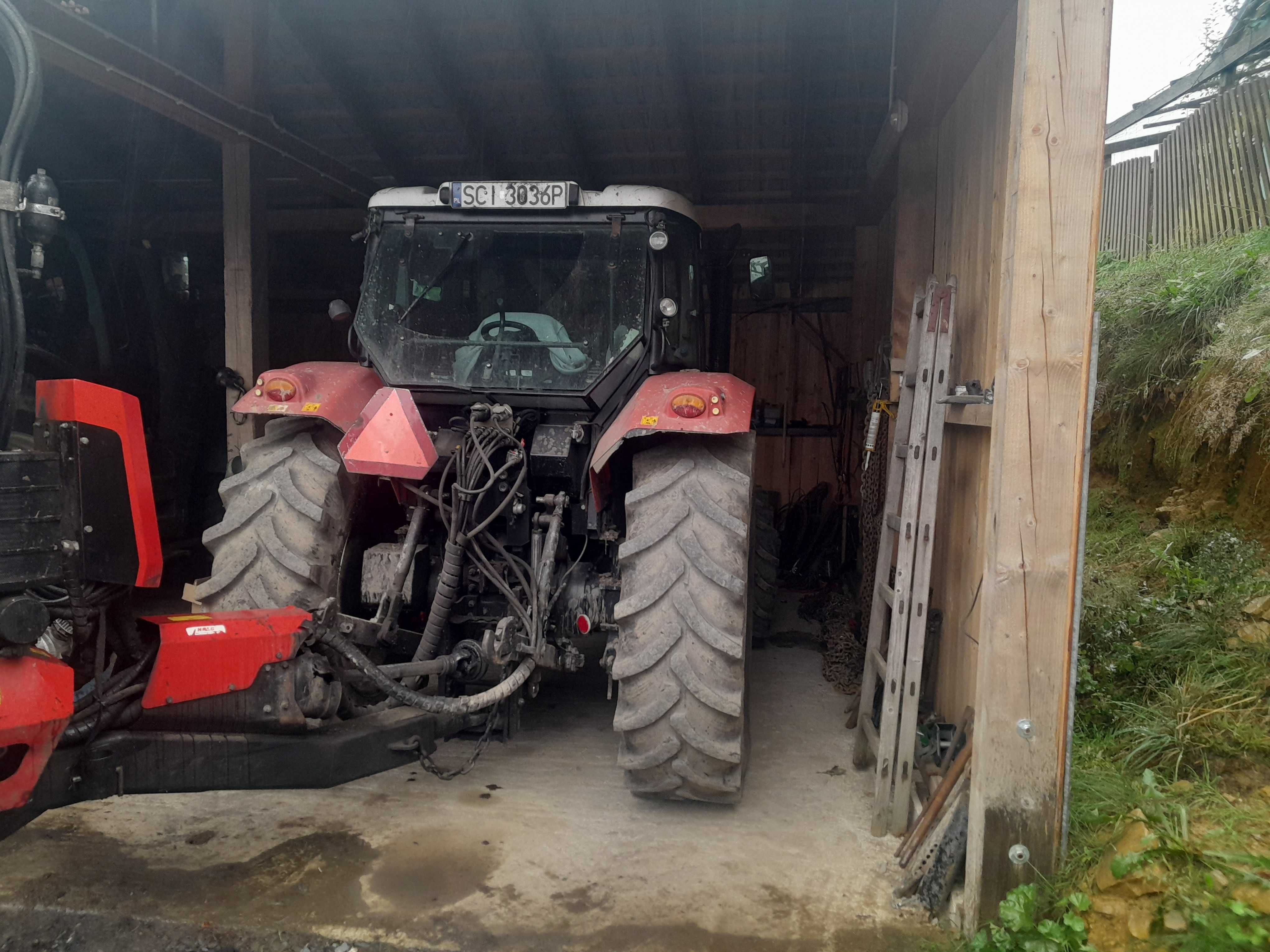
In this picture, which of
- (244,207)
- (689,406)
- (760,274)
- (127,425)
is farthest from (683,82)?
(127,425)

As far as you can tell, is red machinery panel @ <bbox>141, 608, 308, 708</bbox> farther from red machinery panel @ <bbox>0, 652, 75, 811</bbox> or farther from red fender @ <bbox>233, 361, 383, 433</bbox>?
red fender @ <bbox>233, 361, 383, 433</bbox>

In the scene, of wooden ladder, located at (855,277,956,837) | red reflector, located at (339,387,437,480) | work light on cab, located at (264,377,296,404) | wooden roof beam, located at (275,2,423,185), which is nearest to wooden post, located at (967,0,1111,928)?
wooden ladder, located at (855,277,956,837)

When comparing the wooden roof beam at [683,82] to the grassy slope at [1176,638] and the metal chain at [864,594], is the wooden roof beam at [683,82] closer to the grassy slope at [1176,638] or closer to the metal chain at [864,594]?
the metal chain at [864,594]

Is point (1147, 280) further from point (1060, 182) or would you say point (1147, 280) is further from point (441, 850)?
point (441, 850)

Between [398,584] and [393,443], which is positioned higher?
[393,443]

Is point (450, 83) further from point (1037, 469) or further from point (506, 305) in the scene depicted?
point (1037, 469)

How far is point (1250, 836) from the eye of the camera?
2.05 meters

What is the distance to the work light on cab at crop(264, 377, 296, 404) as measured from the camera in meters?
3.38

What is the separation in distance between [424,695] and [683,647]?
2.82 feet

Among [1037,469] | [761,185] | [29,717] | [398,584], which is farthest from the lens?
[761,185]

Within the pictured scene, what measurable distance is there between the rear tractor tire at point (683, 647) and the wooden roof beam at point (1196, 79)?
12.6 ft

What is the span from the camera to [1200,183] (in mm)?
5867

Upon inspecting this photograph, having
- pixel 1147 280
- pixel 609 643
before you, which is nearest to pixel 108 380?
pixel 609 643

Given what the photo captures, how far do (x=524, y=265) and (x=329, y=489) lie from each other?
4.02 feet
